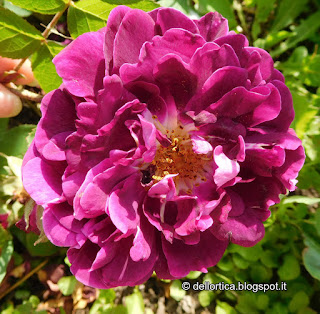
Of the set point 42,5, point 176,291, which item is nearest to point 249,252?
point 176,291

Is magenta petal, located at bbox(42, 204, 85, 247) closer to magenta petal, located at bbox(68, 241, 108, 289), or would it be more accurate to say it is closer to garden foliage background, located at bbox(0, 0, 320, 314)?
magenta petal, located at bbox(68, 241, 108, 289)

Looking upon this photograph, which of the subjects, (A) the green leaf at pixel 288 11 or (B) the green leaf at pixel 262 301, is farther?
(A) the green leaf at pixel 288 11

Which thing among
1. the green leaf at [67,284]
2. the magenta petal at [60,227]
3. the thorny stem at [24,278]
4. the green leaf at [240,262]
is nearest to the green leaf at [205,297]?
the green leaf at [240,262]

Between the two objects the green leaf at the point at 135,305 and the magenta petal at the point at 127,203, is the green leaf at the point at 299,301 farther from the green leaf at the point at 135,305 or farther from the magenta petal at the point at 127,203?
the magenta petal at the point at 127,203

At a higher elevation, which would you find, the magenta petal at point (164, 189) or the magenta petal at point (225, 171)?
the magenta petal at point (225, 171)

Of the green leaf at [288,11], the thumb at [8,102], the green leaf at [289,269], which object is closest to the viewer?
the thumb at [8,102]

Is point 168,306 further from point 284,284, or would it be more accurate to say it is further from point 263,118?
point 263,118

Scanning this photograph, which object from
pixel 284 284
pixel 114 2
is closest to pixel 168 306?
pixel 284 284
